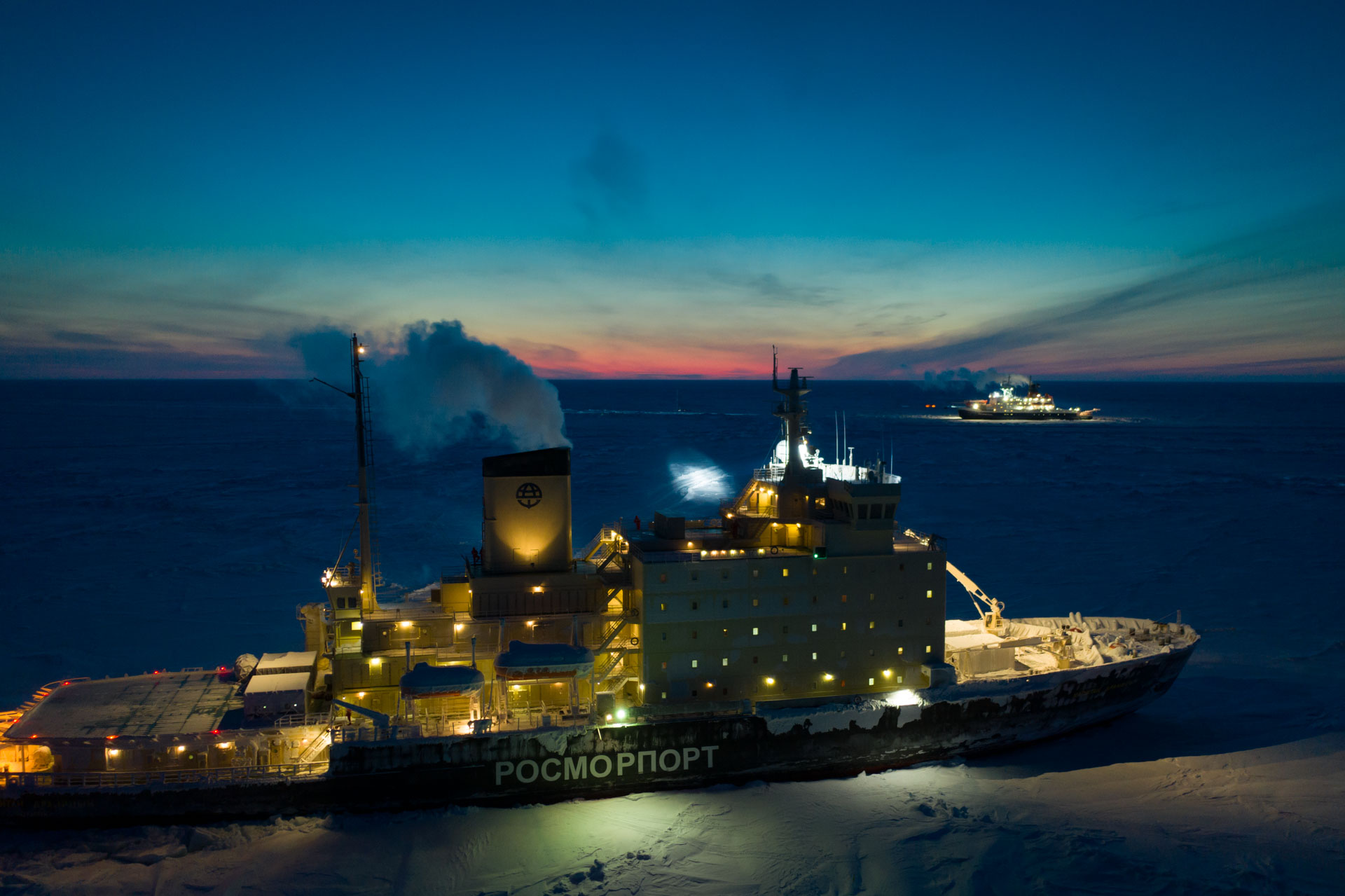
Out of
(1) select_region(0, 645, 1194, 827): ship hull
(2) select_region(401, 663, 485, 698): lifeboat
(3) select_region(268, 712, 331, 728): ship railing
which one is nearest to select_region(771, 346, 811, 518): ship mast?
(1) select_region(0, 645, 1194, 827): ship hull

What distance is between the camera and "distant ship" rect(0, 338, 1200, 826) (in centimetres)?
1572

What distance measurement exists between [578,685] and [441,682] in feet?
10.4

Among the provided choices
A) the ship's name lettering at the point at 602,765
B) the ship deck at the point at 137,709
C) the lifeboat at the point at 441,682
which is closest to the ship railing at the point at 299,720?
the ship deck at the point at 137,709

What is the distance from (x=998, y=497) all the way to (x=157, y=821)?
168 feet

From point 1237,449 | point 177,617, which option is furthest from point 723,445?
point 177,617

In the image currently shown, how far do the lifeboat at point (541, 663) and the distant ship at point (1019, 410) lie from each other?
12642cm

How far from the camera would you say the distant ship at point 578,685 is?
15.7m

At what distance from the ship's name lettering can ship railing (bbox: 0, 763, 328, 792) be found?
13.5 feet

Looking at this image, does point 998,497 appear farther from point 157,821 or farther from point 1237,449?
point 157,821

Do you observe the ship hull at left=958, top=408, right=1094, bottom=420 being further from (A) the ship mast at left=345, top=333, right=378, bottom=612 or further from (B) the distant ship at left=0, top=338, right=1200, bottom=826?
(A) the ship mast at left=345, top=333, right=378, bottom=612

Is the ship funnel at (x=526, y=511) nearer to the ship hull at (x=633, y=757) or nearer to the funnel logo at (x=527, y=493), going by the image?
the funnel logo at (x=527, y=493)

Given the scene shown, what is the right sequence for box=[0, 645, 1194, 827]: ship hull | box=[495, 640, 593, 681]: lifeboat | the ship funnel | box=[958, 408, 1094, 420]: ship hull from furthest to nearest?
box=[958, 408, 1094, 420]: ship hull
the ship funnel
box=[495, 640, 593, 681]: lifeboat
box=[0, 645, 1194, 827]: ship hull

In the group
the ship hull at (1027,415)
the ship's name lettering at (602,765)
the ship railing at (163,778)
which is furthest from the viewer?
the ship hull at (1027,415)

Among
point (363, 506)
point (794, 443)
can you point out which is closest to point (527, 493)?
point (363, 506)
